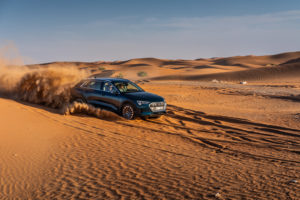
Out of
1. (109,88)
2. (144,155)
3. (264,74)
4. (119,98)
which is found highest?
(264,74)

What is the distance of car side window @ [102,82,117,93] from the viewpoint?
10.4 metres

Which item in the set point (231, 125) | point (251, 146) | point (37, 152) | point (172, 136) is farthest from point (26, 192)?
point (231, 125)

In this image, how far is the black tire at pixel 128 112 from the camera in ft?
32.3

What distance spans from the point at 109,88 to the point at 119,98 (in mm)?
721

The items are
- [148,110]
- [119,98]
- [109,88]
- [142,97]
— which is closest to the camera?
[148,110]

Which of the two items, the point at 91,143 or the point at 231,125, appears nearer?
the point at 91,143

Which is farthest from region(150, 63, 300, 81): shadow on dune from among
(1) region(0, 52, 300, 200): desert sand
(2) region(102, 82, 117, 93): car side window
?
(2) region(102, 82, 117, 93): car side window

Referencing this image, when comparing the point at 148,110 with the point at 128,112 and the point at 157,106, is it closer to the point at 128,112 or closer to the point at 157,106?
the point at 157,106

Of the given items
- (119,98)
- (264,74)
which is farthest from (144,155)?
(264,74)

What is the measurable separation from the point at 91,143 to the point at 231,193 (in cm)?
413

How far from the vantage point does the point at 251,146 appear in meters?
7.21

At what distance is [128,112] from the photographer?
9.98 meters

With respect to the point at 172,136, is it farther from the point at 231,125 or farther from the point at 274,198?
the point at 274,198

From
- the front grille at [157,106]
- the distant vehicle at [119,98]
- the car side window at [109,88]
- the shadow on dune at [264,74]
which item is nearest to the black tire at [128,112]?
the distant vehicle at [119,98]
